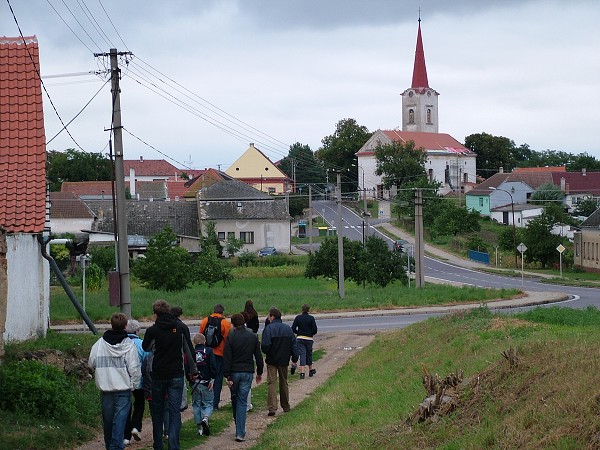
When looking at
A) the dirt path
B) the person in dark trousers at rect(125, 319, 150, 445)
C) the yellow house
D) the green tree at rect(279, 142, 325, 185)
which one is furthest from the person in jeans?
the green tree at rect(279, 142, 325, 185)

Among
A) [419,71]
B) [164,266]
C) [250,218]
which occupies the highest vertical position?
[419,71]

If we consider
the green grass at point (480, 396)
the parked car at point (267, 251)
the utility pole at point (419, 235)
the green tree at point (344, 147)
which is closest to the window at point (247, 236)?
the parked car at point (267, 251)

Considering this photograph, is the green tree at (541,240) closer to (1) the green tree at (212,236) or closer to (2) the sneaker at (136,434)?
(1) the green tree at (212,236)

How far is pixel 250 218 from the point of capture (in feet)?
269

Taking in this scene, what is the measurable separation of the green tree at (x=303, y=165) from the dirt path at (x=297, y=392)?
100.0 meters

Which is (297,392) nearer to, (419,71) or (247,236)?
(247,236)

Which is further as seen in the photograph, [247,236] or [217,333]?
[247,236]

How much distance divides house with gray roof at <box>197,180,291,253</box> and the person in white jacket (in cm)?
6969

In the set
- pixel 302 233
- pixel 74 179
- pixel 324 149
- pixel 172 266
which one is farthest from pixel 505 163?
pixel 172 266

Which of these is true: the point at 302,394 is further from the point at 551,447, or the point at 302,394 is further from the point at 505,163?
the point at 505,163

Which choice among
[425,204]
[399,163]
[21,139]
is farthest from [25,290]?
[399,163]

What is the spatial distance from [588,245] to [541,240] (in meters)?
3.45

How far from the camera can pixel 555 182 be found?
4382 inches

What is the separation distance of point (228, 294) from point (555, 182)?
3005 inches
